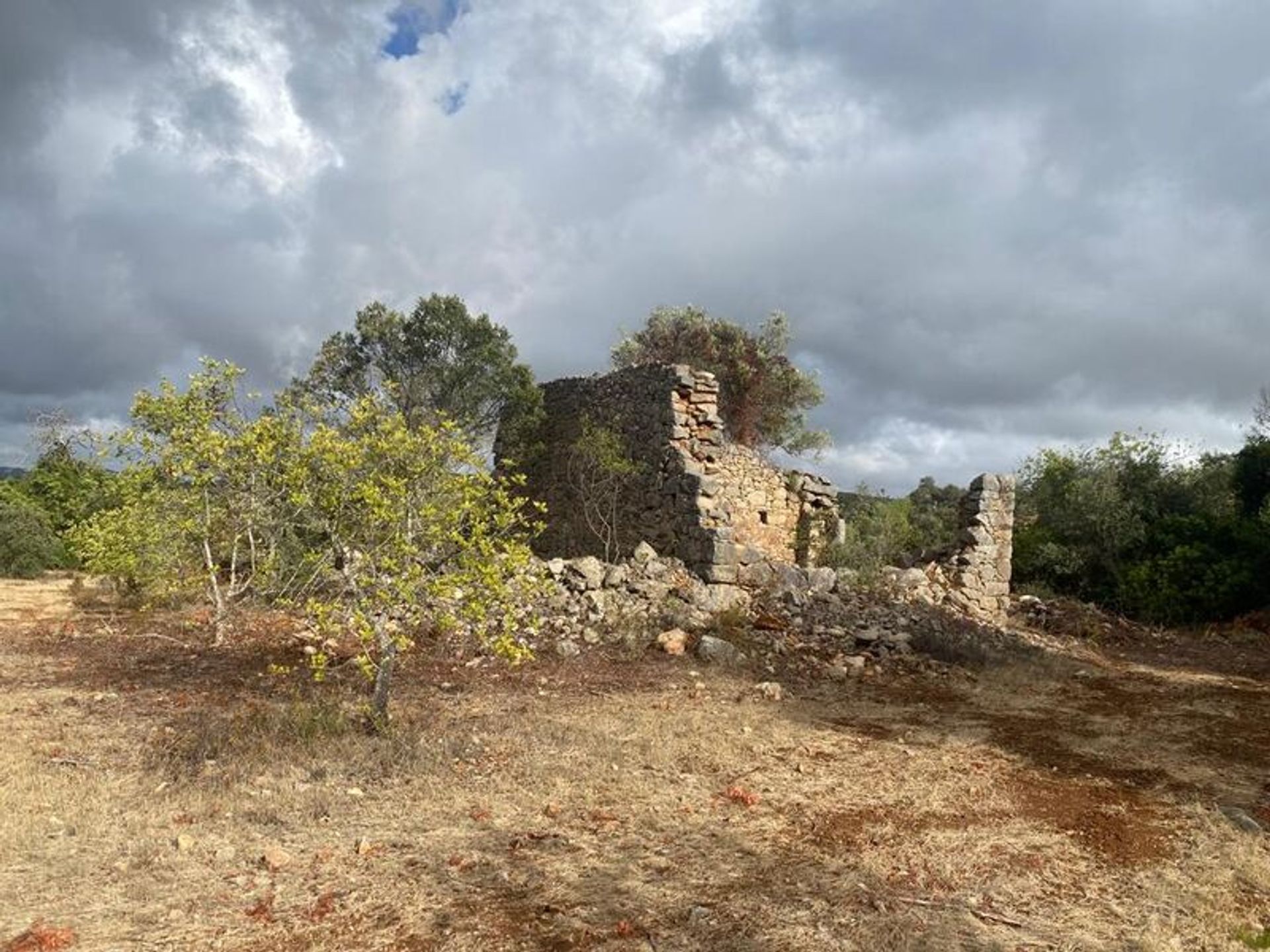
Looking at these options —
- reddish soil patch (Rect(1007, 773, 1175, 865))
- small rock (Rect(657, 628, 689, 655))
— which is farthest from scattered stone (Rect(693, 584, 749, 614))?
reddish soil patch (Rect(1007, 773, 1175, 865))

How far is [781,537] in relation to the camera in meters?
16.9

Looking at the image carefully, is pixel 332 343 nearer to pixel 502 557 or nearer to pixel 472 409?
pixel 472 409

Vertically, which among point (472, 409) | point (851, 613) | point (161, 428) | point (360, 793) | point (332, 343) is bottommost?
point (360, 793)

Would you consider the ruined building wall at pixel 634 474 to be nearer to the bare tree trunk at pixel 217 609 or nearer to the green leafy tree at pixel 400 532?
the bare tree trunk at pixel 217 609

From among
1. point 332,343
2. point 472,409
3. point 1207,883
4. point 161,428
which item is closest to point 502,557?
point 1207,883

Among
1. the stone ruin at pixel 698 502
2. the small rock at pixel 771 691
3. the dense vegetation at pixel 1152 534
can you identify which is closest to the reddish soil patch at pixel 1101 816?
the small rock at pixel 771 691

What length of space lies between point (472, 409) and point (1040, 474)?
13829 mm

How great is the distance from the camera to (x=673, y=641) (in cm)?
1041

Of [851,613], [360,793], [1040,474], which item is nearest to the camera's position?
[360,793]

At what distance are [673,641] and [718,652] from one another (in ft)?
1.86

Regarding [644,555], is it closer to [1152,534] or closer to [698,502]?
[698,502]

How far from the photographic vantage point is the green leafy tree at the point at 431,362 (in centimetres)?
1645

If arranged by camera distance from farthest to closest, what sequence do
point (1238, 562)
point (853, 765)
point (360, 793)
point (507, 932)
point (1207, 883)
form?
1. point (1238, 562)
2. point (853, 765)
3. point (360, 793)
4. point (1207, 883)
5. point (507, 932)

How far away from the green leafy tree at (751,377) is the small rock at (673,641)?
38.0 feet
